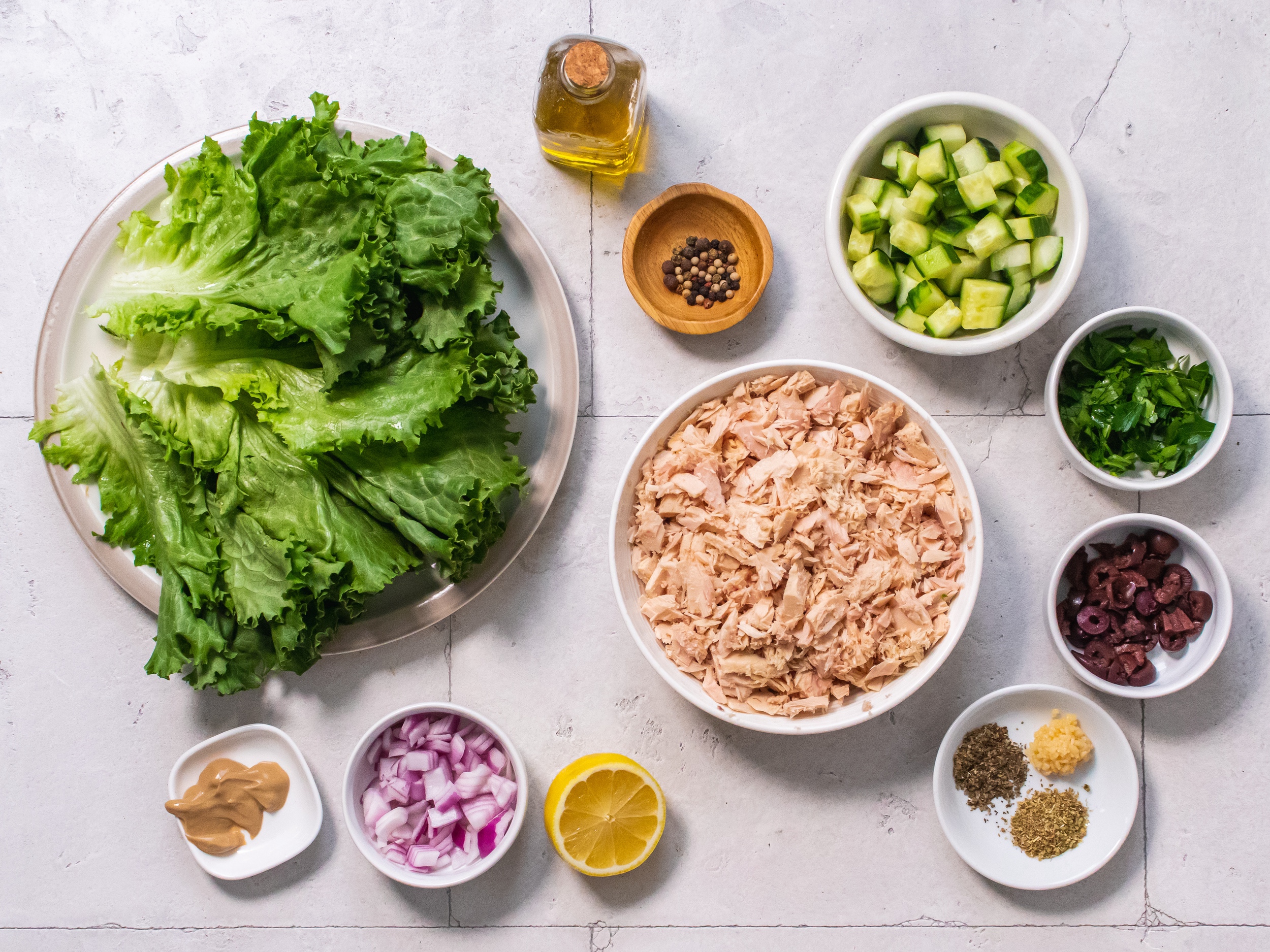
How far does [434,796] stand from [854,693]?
99 cm

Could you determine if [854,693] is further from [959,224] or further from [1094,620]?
[959,224]

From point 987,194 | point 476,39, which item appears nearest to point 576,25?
point 476,39

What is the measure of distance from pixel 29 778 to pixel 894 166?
2572mm

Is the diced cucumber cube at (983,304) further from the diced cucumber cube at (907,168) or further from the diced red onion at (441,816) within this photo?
the diced red onion at (441,816)

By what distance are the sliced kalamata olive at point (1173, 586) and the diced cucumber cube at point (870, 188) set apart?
1098 millimetres

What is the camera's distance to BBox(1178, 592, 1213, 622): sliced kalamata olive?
1980 mm

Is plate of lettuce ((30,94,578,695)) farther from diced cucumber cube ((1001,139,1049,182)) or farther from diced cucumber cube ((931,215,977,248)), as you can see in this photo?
diced cucumber cube ((1001,139,1049,182))

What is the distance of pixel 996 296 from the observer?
190cm

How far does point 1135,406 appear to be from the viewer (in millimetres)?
1940

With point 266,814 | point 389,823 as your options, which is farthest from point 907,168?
point 266,814

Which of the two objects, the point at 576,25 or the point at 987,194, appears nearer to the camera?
the point at 987,194

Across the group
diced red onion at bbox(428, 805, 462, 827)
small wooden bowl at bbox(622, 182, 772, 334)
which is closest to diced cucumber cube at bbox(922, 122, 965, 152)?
small wooden bowl at bbox(622, 182, 772, 334)

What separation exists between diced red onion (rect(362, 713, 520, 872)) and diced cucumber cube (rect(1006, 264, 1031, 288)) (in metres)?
1.61

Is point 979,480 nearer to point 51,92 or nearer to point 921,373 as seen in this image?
point 921,373
